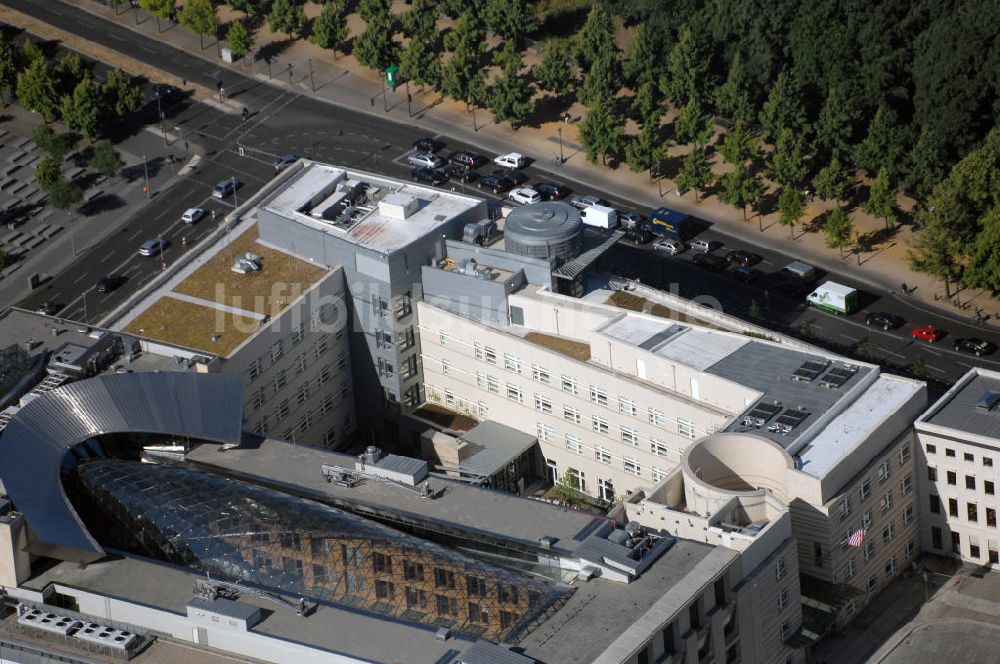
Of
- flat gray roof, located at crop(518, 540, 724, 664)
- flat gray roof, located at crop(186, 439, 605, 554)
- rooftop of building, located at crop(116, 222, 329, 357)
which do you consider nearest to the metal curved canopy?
flat gray roof, located at crop(186, 439, 605, 554)

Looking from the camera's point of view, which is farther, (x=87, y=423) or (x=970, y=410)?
(x=970, y=410)

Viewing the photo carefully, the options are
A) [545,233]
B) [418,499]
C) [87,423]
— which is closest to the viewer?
[418,499]

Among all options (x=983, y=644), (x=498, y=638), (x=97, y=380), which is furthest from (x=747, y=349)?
(x=97, y=380)

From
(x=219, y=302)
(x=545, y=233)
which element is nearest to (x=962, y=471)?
(x=545, y=233)

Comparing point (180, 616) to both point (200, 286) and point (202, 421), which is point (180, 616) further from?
point (200, 286)

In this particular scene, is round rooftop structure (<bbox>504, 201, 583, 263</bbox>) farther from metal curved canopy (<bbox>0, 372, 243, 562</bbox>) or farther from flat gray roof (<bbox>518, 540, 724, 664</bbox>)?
Result: flat gray roof (<bbox>518, 540, 724, 664</bbox>)

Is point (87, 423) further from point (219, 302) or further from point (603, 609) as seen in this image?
point (603, 609)
